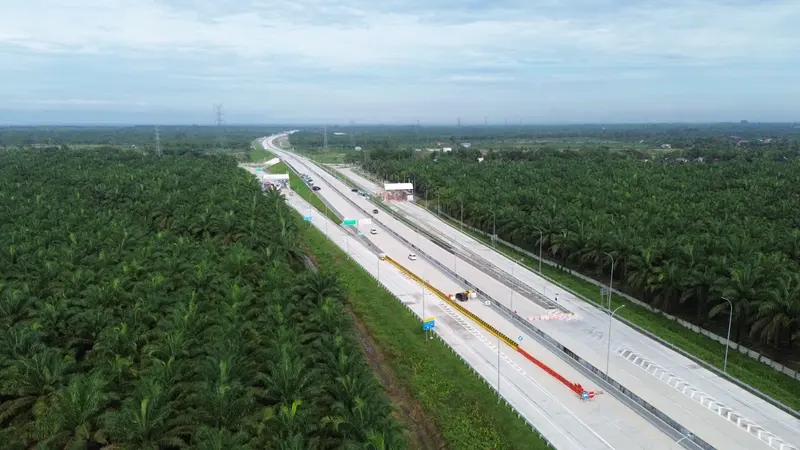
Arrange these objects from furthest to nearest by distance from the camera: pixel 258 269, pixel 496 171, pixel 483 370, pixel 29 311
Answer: pixel 496 171, pixel 258 269, pixel 483 370, pixel 29 311

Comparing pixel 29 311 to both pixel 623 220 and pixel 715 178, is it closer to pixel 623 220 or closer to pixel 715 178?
pixel 623 220

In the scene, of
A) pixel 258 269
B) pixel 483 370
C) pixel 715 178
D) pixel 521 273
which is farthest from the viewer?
pixel 715 178

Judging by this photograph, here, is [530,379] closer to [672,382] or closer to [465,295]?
[672,382]

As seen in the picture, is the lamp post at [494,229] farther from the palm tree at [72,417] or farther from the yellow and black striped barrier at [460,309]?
the palm tree at [72,417]

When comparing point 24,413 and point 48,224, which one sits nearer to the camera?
point 24,413

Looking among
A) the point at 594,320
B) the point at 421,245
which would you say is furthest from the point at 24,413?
the point at 421,245

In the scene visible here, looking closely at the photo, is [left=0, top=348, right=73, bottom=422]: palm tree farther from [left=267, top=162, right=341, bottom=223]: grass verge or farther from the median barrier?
[left=267, top=162, right=341, bottom=223]: grass verge
